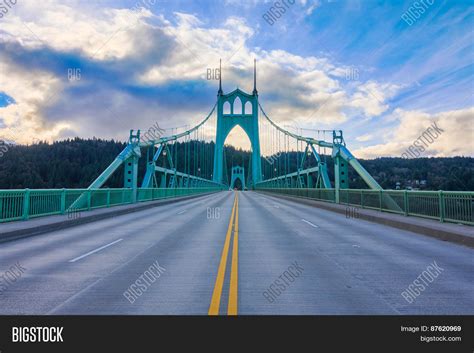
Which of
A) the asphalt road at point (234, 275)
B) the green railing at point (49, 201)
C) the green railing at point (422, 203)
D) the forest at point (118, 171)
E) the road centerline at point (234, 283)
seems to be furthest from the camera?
the forest at point (118, 171)

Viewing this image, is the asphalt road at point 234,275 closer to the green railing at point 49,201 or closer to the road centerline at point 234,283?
the road centerline at point 234,283

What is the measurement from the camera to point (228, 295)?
475cm

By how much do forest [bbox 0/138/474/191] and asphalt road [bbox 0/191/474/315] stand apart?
7628 mm

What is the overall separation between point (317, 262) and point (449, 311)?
2.96 metres

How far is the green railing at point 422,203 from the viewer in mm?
11211

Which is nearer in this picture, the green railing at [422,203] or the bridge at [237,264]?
the bridge at [237,264]

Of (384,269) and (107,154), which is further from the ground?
(107,154)

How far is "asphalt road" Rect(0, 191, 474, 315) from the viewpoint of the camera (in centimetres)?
437

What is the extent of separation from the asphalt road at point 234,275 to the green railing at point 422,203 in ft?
6.67

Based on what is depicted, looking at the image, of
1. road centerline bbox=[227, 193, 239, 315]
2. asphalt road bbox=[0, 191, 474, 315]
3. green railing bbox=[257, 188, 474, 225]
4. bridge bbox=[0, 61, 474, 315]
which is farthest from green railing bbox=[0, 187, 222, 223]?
green railing bbox=[257, 188, 474, 225]

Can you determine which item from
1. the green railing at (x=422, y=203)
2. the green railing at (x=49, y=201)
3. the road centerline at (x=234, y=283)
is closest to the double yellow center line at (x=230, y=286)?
the road centerline at (x=234, y=283)
